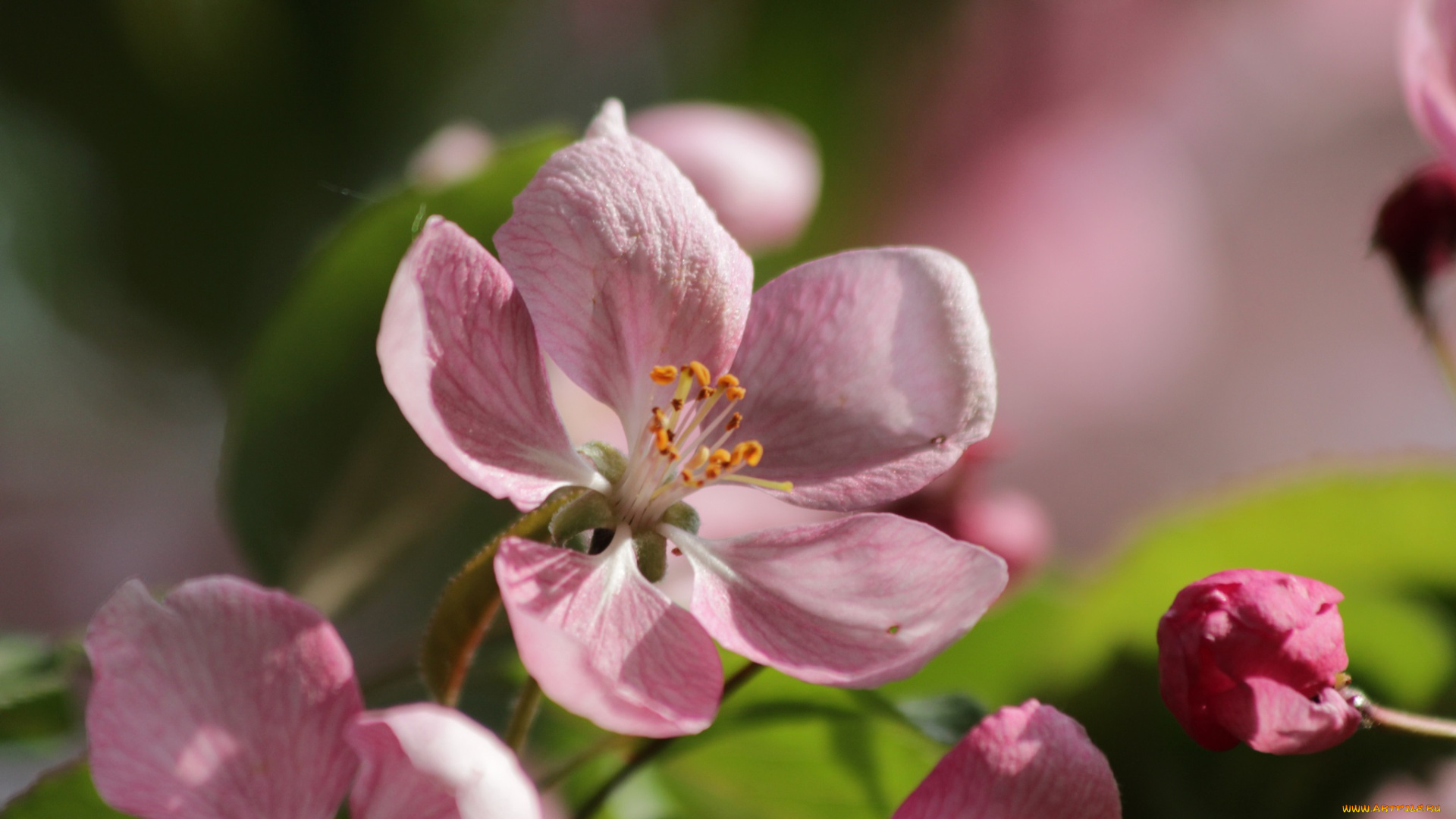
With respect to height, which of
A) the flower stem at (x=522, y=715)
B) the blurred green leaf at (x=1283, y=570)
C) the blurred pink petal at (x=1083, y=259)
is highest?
the flower stem at (x=522, y=715)

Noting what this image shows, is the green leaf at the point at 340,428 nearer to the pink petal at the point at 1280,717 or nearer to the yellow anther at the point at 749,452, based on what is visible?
the yellow anther at the point at 749,452

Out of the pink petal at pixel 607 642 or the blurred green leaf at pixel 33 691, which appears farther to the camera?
the blurred green leaf at pixel 33 691

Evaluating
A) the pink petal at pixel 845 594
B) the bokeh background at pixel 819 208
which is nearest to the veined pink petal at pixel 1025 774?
the pink petal at pixel 845 594

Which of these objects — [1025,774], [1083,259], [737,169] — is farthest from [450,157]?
[1083,259]

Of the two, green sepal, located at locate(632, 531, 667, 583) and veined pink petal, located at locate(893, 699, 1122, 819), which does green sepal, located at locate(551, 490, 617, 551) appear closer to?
green sepal, located at locate(632, 531, 667, 583)

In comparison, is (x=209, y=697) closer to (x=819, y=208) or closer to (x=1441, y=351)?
(x=1441, y=351)

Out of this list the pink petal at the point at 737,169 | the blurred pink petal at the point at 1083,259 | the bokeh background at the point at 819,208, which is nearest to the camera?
the pink petal at the point at 737,169

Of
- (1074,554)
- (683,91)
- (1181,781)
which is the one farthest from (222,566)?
(1074,554)
